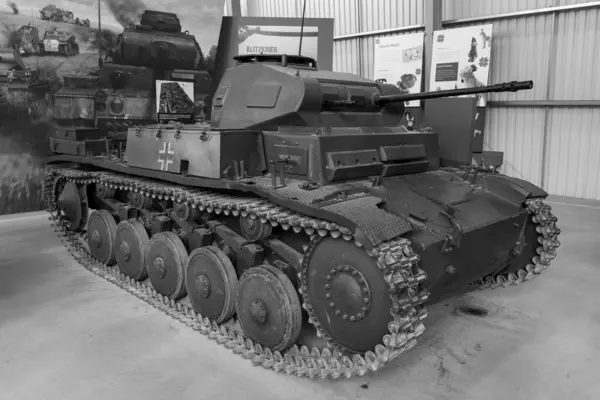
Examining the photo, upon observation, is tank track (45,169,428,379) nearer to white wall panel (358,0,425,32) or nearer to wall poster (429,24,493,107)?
wall poster (429,24,493,107)

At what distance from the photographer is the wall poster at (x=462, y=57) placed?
40.7 ft

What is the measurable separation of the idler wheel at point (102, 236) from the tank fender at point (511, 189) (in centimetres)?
481

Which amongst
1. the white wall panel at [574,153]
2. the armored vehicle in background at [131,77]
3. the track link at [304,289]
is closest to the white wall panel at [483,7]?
the white wall panel at [574,153]

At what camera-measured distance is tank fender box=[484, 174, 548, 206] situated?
5445 mm

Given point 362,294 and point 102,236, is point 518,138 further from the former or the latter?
point 362,294

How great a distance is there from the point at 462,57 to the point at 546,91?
82.9 inches

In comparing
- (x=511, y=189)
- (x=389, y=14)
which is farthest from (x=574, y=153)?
(x=511, y=189)

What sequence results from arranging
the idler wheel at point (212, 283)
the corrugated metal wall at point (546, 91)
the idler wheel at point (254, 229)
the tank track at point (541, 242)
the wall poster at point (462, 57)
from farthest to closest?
the wall poster at point (462, 57)
the corrugated metal wall at point (546, 91)
the tank track at point (541, 242)
the idler wheel at point (212, 283)
the idler wheel at point (254, 229)

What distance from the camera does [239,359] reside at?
187 inches

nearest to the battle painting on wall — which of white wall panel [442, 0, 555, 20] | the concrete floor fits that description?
the concrete floor

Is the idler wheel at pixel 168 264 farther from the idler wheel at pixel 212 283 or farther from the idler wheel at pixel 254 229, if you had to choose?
the idler wheel at pixel 254 229

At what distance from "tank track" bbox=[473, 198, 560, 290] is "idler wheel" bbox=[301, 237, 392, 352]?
2.61 metres

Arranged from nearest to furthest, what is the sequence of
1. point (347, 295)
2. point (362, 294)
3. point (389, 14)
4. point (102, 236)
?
point (362, 294), point (347, 295), point (102, 236), point (389, 14)

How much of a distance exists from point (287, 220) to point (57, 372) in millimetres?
2426
